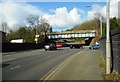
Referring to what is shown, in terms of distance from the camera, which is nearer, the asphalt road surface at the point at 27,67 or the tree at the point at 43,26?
the asphalt road surface at the point at 27,67

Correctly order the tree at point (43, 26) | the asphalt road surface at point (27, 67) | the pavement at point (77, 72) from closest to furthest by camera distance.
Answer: the pavement at point (77, 72)
the asphalt road surface at point (27, 67)
the tree at point (43, 26)

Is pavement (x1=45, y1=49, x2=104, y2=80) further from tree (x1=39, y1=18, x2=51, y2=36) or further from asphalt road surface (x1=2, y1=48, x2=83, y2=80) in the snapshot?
tree (x1=39, y1=18, x2=51, y2=36)

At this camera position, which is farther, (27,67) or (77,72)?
(27,67)

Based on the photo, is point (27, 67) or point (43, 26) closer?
point (27, 67)

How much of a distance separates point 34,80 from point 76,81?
2.07 meters

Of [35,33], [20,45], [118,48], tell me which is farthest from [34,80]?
[35,33]

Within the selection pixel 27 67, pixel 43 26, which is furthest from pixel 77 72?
pixel 43 26

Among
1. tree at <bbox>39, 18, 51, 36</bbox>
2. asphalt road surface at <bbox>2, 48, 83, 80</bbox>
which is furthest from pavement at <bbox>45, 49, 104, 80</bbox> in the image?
tree at <bbox>39, 18, 51, 36</bbox>

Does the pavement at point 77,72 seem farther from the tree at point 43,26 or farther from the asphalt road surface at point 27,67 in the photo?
the tree at point 43,26

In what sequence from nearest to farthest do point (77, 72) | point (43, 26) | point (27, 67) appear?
point (77, 72)
point (27, 67)
point (43, 26)

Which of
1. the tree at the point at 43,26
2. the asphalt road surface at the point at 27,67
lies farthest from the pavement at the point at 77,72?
the tree at the point at 43,26

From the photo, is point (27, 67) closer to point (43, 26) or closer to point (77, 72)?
point (77, 72)

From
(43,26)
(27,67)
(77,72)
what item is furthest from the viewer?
(43,26)

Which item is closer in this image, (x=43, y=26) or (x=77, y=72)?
(x=77, y=72)
